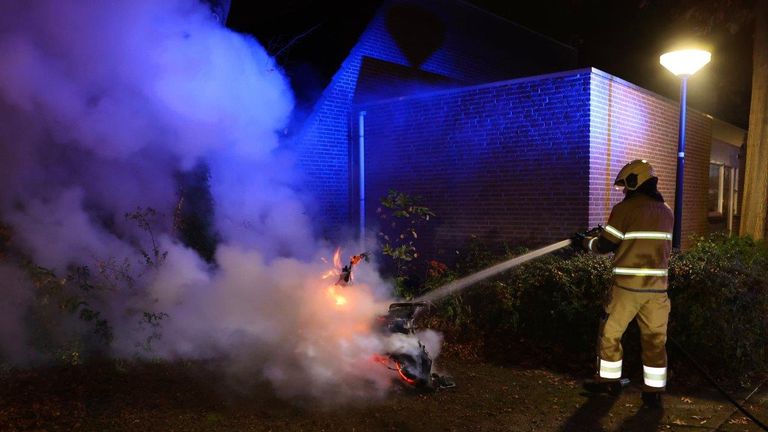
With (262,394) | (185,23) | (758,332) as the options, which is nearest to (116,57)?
(185,23)

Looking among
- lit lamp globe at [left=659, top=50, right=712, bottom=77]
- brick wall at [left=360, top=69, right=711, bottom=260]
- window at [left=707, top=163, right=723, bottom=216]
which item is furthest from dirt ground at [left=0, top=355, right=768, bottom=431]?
window at [left=707, top=163, right=723, bottom=216]

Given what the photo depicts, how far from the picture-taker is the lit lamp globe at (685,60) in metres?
7.19

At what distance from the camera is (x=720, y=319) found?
528 centimetres

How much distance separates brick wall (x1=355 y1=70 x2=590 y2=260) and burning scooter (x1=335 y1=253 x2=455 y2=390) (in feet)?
12.6

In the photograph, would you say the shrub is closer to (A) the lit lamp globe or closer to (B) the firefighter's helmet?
(B) the firefighter's helmet

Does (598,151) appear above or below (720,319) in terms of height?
above

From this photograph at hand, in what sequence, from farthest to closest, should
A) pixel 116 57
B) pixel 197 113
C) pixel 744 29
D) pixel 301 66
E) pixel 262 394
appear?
pixel 744 29 < pixel 301 66 < pixel 197 113 < pixel 116 57 < pixel 262 394

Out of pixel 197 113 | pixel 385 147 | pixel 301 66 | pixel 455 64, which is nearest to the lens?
pixel 197 113

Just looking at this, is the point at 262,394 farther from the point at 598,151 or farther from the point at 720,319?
the point at 598,151

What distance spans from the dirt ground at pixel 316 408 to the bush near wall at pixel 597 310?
1.54 ft

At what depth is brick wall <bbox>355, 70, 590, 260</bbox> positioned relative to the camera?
800 centimetres

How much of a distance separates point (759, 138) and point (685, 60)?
3.32 m

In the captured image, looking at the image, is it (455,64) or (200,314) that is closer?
(200,314)

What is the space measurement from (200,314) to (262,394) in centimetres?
162
